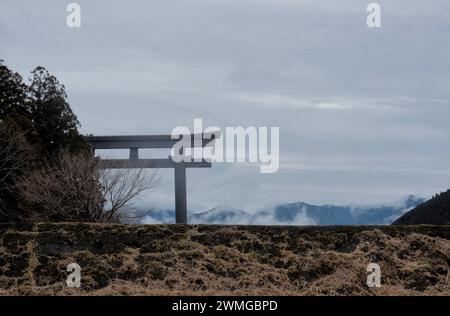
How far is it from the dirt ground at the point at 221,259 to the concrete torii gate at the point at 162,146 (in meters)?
13.1

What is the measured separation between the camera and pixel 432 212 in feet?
65.4

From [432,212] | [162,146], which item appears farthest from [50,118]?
[432,212]

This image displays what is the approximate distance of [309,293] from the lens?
7.77 metres

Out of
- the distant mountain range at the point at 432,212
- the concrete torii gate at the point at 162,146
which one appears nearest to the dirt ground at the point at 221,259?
the distant mountain range at the point at 432,212

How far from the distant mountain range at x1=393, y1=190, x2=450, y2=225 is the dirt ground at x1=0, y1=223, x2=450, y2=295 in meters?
9.39

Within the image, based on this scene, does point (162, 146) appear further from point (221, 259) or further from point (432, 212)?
point (221, 259)

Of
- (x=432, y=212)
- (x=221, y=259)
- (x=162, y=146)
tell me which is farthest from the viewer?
(x=162, y=146)

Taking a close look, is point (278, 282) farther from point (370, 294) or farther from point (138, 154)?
point (138, 154)

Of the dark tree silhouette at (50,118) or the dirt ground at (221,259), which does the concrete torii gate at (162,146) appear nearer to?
the dark tree silhouette at (50,118)

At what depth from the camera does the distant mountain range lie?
61.9ft

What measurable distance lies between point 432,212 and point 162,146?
10378 millimetres
